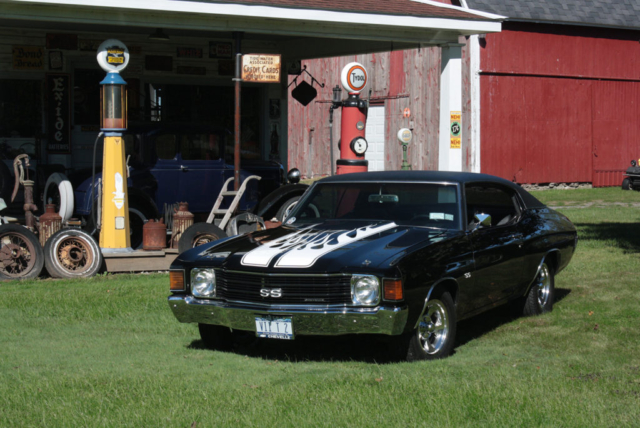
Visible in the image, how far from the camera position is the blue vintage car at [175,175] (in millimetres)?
12531

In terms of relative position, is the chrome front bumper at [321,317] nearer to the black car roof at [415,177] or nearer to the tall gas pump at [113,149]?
the black car roof at [415,177]

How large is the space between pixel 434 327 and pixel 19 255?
6005 millimetres

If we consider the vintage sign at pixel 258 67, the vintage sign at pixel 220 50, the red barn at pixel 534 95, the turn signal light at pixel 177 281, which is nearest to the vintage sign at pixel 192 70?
the vintage sign at pixel 220 50

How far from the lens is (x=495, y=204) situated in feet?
26.5

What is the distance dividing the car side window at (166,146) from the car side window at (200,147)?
0.40 ft

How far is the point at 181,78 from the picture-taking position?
53.2ft

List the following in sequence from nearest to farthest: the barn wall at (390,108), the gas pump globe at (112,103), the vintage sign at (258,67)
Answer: the gas pump globe at (112,103), the vintage sign at (258,67), the barn wall at (390,108)

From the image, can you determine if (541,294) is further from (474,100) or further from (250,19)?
(474,100)

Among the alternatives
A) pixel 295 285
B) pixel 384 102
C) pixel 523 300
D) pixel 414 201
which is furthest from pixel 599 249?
pixel 384 102

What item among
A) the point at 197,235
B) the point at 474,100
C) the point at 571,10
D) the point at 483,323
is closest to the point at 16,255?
the point at 197,235

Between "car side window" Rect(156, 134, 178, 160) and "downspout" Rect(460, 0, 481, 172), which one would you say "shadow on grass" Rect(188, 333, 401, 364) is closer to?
"car side window" Rect(156, 134, 178, 160)

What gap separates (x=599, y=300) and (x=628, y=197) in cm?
1548

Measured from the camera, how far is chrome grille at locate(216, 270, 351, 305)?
5.79 m

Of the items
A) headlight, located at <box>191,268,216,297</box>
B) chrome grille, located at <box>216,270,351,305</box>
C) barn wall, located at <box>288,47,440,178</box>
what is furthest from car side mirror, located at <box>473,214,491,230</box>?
barn wall, located at <box>288,47,440,178</box>
